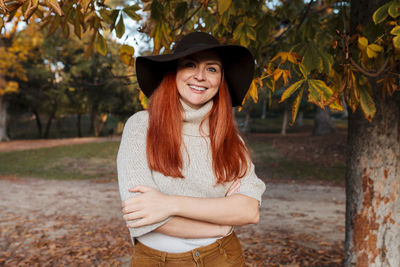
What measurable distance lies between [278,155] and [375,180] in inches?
480

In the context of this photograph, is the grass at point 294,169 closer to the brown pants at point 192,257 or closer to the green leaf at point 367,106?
the green leaf at point 367,106

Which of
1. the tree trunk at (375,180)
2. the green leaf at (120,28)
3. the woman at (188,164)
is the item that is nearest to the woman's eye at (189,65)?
the woman at (188,164)

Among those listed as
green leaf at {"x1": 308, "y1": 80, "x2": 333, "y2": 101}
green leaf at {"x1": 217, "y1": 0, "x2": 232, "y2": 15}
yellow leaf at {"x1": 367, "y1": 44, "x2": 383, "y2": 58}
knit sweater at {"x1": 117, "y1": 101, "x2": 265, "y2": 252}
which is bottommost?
knit sweater at {"x1": 117, "y1": 101, "x2": 265, "y2": 252}

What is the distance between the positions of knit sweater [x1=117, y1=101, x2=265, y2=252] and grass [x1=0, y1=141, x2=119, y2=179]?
1050 cm

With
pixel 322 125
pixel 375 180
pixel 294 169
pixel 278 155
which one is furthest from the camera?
pixel 322 125

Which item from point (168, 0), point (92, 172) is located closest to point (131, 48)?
point (168, 0)

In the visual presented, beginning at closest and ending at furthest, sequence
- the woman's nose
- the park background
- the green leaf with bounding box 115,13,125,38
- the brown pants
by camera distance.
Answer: the brown pants → the woman's nose → the park background → the green leaf with bounding box 115,13,125,38

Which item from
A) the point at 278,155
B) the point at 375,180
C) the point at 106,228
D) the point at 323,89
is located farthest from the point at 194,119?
the point at 278,155

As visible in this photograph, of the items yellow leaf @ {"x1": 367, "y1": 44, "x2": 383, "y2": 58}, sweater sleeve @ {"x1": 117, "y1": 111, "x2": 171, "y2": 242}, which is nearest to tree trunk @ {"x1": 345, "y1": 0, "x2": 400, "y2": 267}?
yellow leaf @ {"x1": 367, "y1": 44, "x2": 383, "y2": 58}

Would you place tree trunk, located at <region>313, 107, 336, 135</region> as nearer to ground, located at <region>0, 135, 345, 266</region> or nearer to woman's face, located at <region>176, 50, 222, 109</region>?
ground, located at <region>0, 135, 345, 266</region>

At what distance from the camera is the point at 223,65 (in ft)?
6.79

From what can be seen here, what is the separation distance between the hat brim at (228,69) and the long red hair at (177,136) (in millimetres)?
76

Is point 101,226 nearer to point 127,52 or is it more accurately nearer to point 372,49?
point 127,52

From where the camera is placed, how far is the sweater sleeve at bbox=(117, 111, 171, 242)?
1.68 m
